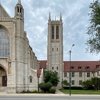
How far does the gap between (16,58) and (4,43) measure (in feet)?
16.2

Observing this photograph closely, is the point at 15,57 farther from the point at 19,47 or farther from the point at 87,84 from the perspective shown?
the point at 87,84

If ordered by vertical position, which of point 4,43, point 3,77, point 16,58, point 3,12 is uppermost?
point 3,12

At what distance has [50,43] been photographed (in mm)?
73438

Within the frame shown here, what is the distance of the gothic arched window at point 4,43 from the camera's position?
46.4 metres

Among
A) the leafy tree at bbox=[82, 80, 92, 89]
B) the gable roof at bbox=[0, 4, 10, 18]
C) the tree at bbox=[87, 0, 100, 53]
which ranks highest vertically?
the gable roof at bbox=[0, 4, 10, 18]

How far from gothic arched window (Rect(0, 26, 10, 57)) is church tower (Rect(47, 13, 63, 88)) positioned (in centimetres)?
2756

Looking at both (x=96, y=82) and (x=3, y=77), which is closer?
(x=3, y=77)

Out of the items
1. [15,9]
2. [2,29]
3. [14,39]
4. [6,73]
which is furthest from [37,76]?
[15,9]

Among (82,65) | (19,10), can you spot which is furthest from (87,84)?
(19,10)

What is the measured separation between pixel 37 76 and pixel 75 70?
31.2 m

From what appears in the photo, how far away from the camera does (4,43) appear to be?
153 feet

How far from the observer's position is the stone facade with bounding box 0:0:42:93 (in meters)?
44.6

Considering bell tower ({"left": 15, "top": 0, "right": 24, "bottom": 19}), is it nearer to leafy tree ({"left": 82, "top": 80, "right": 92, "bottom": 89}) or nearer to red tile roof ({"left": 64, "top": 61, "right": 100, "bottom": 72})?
leafy tree ({"left": 82, "top": 80, "right": 92, "bottom": 89})

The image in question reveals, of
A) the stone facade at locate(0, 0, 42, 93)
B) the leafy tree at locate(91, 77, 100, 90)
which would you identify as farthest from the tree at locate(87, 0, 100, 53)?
the leafy tree at locate(91, 77, 100, 90)
